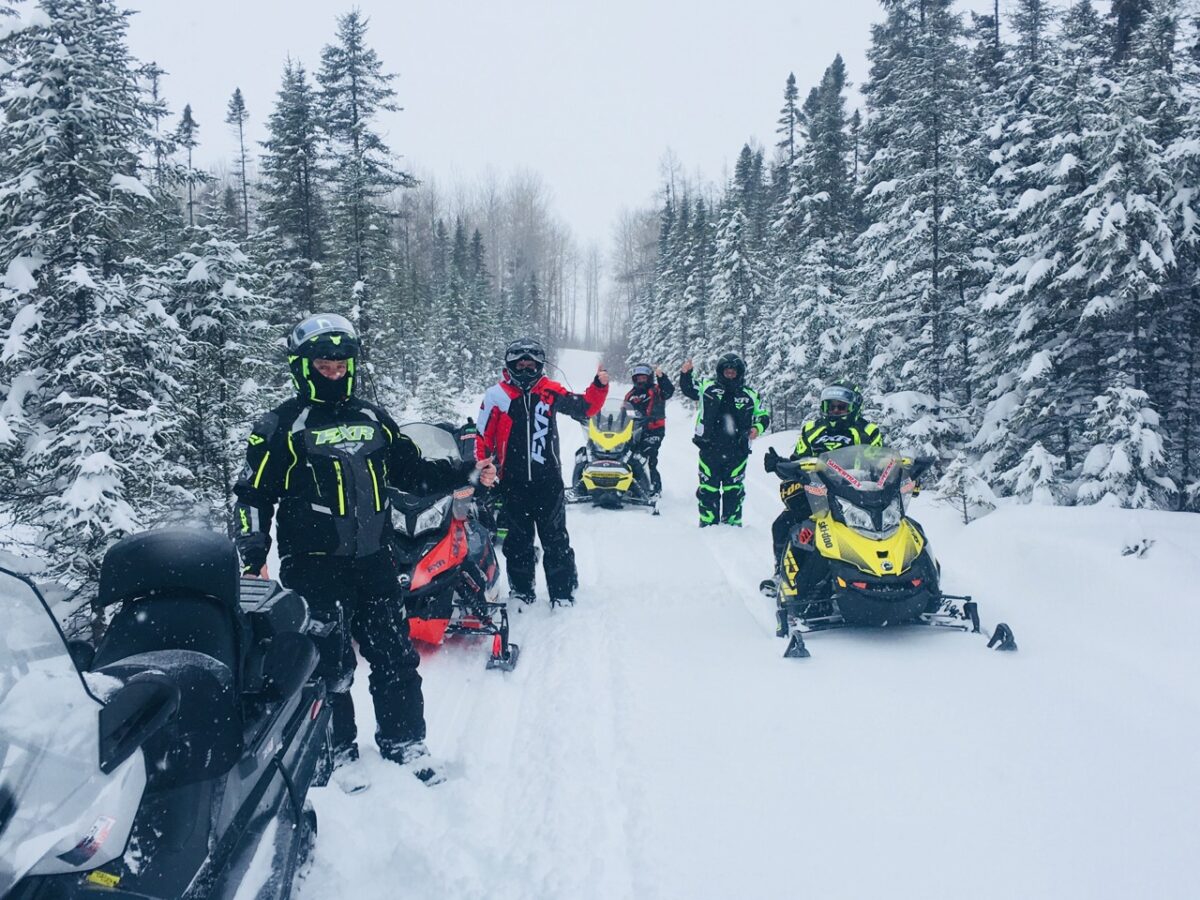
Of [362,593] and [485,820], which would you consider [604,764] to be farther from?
[362,593]

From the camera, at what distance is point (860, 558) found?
5277mm

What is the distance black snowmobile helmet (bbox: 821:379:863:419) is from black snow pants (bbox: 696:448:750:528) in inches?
119


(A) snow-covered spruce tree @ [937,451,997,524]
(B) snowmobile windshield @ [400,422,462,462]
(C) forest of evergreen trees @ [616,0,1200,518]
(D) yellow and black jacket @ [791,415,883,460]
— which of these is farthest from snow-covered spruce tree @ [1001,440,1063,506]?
(B) snowmobile windshield @ [400,422,462,462]

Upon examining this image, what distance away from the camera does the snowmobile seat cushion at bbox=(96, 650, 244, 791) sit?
5.84 ft

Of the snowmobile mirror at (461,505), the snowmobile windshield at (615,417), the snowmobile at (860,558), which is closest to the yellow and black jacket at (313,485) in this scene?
the snowmobile mirror at (461,505)

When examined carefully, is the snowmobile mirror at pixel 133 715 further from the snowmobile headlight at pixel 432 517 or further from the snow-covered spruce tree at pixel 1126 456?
the snow-covered spruce tree at pixel 1126 456

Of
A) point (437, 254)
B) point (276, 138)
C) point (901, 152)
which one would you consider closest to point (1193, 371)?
point (901, 152)

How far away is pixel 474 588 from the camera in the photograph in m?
5.43

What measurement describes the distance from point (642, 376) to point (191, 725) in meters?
10.3

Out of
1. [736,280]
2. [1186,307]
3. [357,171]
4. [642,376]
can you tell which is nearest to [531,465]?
[642,376]

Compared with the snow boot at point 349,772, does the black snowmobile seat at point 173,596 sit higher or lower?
higher

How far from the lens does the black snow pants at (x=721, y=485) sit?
960 centimetres

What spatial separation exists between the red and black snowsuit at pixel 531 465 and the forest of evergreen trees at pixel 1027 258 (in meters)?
7.50

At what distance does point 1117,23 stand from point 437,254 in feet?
162
